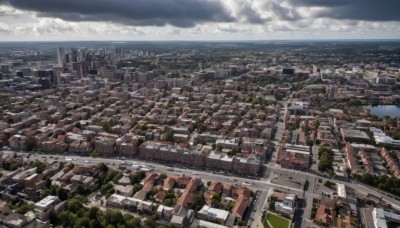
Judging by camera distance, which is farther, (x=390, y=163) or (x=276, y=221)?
(x=390, y=163)

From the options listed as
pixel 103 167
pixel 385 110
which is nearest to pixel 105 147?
pixel 103 167

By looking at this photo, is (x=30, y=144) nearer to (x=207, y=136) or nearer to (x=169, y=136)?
(x=169, y=136)

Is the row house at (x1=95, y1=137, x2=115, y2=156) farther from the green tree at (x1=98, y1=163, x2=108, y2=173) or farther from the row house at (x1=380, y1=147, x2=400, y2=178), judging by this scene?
the row house at (x1=380, y1=147, x2=400, y2=178)

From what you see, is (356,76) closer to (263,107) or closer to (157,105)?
(263,107)

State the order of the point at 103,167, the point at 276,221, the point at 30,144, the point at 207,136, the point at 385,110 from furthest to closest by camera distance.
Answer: the point at 385,110, the point at 207,136, the point at 30,144, the point at 103,167, the point at 276,221

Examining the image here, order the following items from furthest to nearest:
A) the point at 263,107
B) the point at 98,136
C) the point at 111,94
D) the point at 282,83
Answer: the point at 282,83
the point at 111,94
the point at 263,107
the point at 98,136

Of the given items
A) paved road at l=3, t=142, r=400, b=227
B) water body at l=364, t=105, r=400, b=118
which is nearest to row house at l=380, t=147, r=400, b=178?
paved road at l=3, t=142, r=400, b=227

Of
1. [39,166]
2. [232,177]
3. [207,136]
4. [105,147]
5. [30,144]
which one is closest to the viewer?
[232,177]

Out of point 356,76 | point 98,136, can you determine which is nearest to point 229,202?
point 98,136

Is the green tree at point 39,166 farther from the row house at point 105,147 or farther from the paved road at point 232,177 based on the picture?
the row house at point 105,147
